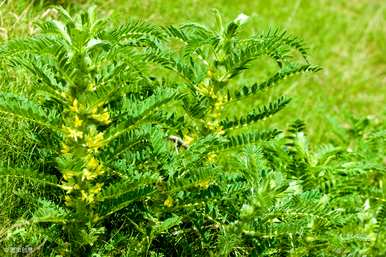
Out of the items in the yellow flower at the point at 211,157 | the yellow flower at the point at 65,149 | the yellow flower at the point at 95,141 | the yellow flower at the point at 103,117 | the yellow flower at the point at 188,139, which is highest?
the yellow flower at the point at 188,139

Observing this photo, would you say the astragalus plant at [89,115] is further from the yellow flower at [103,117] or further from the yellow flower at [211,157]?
the yellow flower at [211,157]

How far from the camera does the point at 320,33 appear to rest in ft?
21.1

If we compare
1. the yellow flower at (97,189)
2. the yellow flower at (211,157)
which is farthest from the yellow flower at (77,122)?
the yellow flower at (211,157)

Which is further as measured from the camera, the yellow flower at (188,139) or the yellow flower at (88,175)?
the yellow flower at (188,139)

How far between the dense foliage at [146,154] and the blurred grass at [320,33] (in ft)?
4.67

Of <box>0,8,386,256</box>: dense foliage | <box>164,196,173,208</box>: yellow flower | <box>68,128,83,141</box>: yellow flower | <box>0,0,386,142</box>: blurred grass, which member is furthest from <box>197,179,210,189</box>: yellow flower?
<box>0,0,386,142</box>: blurred grass

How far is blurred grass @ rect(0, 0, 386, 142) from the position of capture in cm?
477

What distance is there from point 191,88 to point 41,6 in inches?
72.4

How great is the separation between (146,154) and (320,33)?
404 cm

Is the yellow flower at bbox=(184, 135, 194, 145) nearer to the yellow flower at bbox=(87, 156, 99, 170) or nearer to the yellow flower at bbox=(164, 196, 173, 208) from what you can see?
the yellow flower at bbox=(164, 196, 173, 208)

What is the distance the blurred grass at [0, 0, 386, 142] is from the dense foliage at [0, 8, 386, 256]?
142cm

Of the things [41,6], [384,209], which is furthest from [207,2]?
Result: [384,209]

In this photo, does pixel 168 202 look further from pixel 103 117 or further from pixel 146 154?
pixel 103 117

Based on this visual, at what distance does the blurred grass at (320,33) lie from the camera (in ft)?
15.6
